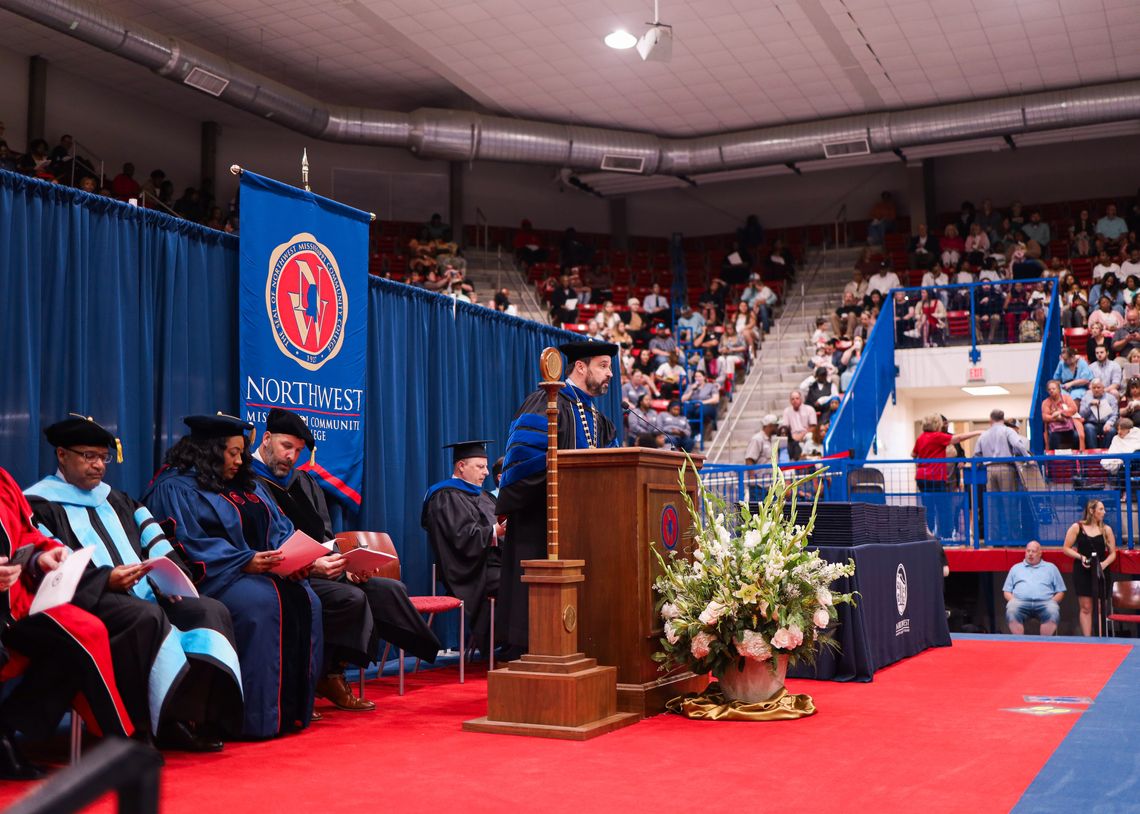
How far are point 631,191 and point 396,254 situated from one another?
5.39 metres

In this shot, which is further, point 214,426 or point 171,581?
point 214,426

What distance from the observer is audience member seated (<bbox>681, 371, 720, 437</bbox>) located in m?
17.0

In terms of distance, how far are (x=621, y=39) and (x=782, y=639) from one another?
11.2 metres

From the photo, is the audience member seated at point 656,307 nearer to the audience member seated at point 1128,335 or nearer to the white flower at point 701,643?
the audience member seated at point 1128,335

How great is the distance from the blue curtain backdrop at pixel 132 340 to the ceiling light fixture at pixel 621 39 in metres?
7.67

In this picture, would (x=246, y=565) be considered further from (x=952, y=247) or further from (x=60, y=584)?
(x=952, y=247)

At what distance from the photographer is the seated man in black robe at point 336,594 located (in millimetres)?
5711

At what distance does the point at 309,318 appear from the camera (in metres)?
7.09

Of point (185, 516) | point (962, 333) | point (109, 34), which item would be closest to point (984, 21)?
point (962, 333)

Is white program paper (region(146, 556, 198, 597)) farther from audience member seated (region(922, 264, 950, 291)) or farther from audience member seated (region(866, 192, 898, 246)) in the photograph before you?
audience member seated (region(866, 192, 898, 246))

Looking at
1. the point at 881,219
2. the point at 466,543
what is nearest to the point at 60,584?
the point at 466,543

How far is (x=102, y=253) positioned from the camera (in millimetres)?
5848

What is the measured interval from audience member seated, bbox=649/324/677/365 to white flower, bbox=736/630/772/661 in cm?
1304

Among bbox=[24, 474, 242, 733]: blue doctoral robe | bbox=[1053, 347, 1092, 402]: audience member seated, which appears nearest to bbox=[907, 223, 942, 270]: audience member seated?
bbox=[1053, 347, 1092, 402]: audience member seated
